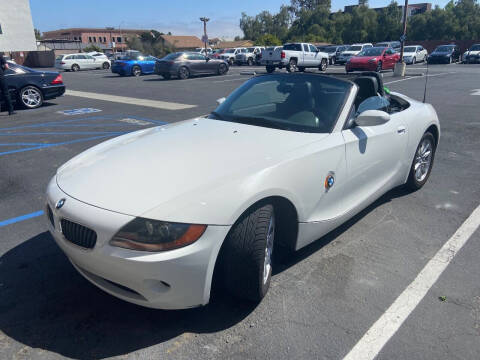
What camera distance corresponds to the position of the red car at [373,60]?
22172mm

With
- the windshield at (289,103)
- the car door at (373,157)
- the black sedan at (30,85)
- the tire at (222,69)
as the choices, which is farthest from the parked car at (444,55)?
the windshield at (289,103)

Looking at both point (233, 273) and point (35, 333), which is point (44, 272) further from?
point (233, 273)

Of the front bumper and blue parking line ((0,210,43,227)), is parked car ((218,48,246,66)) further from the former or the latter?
the front bumper

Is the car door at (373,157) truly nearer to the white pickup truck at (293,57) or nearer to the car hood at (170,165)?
the car hood at (170,165)

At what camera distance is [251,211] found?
8.32 feet

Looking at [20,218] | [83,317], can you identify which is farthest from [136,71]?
[83,317]

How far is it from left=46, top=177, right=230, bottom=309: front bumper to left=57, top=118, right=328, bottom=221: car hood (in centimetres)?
11

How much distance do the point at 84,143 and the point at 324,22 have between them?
76.5 metres

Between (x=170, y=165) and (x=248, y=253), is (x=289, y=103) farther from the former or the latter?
(x=248, y=253)

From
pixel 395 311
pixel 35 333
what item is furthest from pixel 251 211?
pixel 35 333

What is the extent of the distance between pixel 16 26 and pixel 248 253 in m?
60.9

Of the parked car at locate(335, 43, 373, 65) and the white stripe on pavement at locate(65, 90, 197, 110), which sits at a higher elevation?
the parked car at locate(335, 43, 373, 65)

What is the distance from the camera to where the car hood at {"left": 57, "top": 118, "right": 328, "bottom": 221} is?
2371mm

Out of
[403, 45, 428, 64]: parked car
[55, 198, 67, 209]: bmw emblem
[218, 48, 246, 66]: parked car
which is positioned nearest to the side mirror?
[55, 198, 67, 209]: bmw emblem
